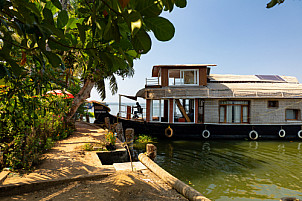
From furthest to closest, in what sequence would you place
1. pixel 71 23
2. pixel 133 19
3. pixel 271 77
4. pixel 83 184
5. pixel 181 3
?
pixel 271 77 < pixel 83 184 < pixel 71 23 < pixel 181 3 < pixel 133 19

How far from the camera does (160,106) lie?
1270 centimetres

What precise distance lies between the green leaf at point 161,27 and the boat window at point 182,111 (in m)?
11.8

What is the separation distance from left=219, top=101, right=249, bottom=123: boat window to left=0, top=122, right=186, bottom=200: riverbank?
32.8 feet

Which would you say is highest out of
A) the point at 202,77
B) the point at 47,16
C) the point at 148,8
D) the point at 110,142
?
the point at 202,77

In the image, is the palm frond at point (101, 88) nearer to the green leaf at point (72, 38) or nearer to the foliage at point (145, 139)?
the foliage at point (145, 139)

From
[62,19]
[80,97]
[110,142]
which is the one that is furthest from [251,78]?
[62,19]

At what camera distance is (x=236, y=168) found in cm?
679

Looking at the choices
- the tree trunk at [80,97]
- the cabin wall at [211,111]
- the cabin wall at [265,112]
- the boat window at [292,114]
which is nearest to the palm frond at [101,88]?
the tree trunk at [80,97]

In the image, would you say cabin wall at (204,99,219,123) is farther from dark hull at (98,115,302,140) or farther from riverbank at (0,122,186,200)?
riverbank at (0,122,186,200)

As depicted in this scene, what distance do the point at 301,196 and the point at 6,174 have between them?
266 inches

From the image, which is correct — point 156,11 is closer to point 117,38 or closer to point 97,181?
point 117,38

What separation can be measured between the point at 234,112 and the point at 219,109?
3.43 ft

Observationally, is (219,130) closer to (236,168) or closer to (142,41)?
(236,168)

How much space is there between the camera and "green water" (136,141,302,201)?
4.98 m
